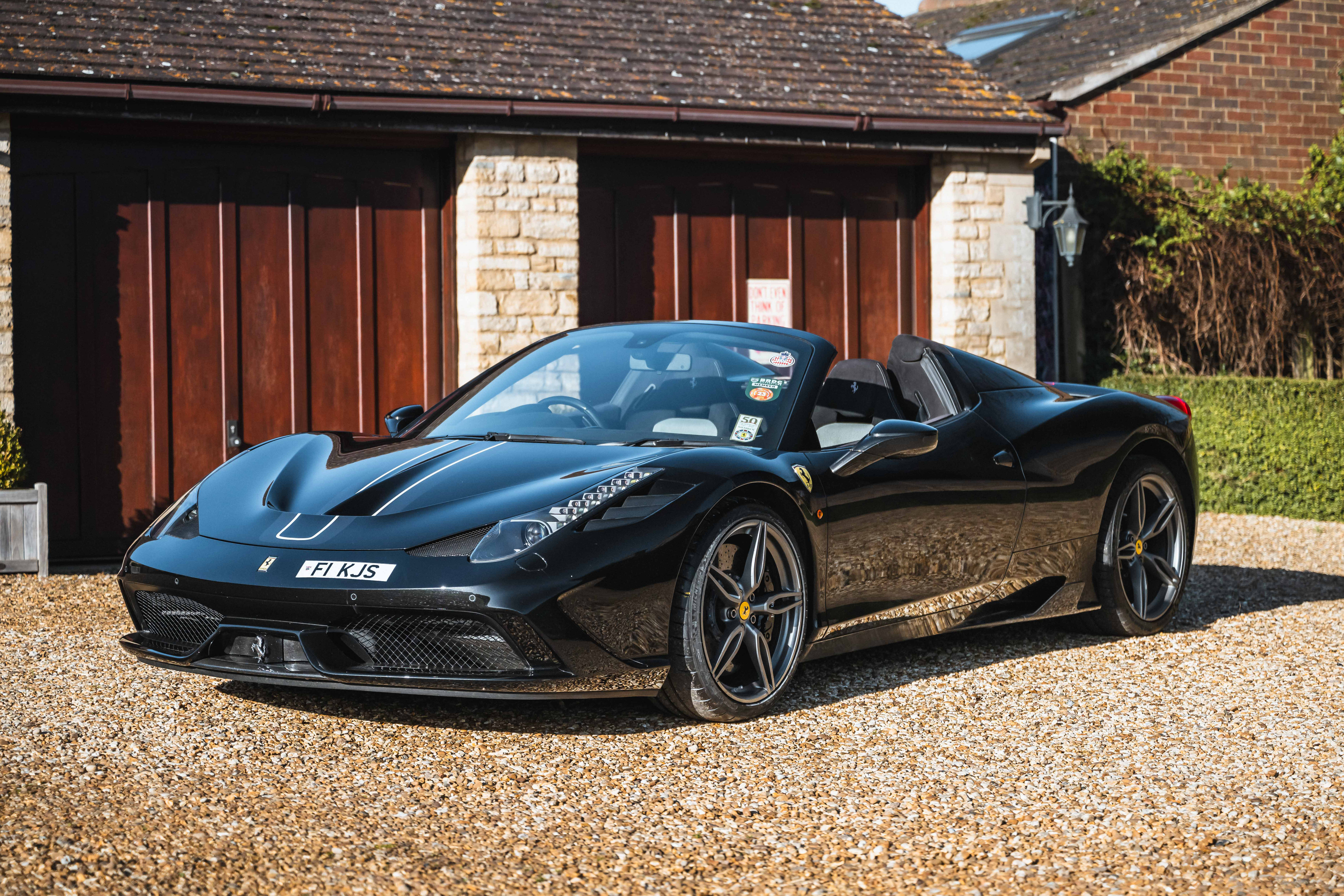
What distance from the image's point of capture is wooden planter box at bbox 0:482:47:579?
795 cm

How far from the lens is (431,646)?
159 inches

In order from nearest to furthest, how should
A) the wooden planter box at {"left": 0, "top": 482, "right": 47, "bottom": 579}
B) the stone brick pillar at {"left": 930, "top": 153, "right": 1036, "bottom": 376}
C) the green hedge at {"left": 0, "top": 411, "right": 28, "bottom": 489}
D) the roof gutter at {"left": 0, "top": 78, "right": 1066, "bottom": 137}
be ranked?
the wooden planter box at {"left": 0, "top": 482, "right": 47, "bottom": 579}, the green hedge at {"left": 0, "top": 411, "right": 28, "bottom": 489}, the roof gutter at {"left": 0, "top": 78, "right": 1066, "bottom": 137}, the stone brick pillar at {"left": 930, "top": 153, "right": 1036, "bottom": 376}

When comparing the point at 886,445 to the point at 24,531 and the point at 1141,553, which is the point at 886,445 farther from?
the point at 24,531

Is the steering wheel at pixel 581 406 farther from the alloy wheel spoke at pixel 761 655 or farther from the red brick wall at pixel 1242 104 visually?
the red brick wall at pixel 1242 104

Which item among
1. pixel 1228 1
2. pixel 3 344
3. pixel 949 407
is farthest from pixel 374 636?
pixel 1228 1

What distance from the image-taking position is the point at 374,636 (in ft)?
13.2

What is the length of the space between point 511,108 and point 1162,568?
17.7ft

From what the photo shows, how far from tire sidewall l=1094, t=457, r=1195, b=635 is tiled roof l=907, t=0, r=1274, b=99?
27.3 feet

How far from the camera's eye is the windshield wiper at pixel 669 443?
15.3 feet

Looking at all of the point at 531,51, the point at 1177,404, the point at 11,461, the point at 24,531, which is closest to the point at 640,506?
the point at 1177,404

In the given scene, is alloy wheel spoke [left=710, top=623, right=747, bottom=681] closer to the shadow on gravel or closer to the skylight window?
the shadow on gravel

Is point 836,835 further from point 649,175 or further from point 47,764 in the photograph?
point 649,175

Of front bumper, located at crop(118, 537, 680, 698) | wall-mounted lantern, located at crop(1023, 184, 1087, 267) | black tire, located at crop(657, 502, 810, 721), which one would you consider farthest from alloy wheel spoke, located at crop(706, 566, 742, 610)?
wall-mounted lantern, located at crop(1023, 184, 1087, 267)

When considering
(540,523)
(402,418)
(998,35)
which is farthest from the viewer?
(998,35)
